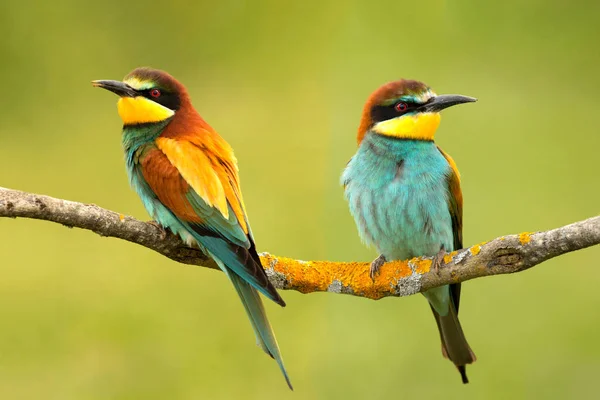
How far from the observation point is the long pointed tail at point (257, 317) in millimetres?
1749

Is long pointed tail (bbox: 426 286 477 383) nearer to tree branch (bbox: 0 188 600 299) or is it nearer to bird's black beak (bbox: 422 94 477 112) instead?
tree branch (bbox: 0 188 600 299)

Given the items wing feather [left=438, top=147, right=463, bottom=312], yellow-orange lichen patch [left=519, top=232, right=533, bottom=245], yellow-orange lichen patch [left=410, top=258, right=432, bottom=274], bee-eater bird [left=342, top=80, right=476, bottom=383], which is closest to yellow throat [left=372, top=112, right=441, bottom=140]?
bee-eater bird [left=342, top=80, right=476, bottom=383]

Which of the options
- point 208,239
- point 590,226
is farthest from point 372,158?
point 590,226

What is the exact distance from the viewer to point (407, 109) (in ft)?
6.90

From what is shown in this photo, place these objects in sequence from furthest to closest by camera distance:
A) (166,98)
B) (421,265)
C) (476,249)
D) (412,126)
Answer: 1. (412,126)
2. (166,98)
3. (421,265)
4. (476,249)

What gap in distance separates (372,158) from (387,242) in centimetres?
24

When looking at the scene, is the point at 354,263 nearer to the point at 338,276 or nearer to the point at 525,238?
the point at 338,276

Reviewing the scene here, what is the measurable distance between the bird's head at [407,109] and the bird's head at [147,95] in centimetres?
54

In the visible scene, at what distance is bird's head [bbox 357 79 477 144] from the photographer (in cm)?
208

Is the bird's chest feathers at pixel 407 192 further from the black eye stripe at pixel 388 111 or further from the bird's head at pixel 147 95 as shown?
the bird's head at pixel 147 95

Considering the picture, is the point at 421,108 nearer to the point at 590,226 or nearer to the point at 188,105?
the point at 188,105

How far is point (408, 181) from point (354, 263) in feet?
1.10

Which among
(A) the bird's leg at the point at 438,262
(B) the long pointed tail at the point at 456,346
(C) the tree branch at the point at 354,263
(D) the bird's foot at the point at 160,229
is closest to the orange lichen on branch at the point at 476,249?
(C) the tree branch at the point at 354,263

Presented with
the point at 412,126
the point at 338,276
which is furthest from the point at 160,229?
the point at 412,126
